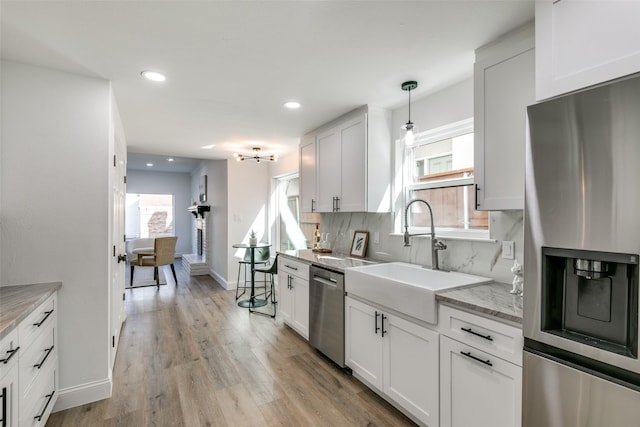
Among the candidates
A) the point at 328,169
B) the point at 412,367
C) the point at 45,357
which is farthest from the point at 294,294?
the point at 45,357

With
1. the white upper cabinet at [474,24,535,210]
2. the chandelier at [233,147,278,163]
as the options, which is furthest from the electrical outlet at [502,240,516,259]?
the chandelier at [233,147,278,163]

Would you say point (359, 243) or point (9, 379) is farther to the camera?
point (359, 243)

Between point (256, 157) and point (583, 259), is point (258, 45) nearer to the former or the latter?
point (583, 259)

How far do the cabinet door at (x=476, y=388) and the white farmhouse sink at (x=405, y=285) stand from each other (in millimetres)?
217

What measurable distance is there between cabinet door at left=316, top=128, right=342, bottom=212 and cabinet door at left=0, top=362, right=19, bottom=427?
259 centimetres

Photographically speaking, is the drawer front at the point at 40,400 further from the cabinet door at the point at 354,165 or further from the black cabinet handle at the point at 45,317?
the cabinet door at the point at 354,165

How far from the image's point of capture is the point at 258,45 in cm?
186

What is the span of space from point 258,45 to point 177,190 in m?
8.31

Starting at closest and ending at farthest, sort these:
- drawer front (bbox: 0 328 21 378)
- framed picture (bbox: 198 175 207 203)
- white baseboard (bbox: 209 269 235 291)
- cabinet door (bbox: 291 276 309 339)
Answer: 1. drawer front (bbox: 0 328 21 378)
2. cabinet door (bbox: 291 276 309 339)
3. white baseboard (bbox: 209 269 235 291)
4. framed picture (bbox: 198 175 207 203)

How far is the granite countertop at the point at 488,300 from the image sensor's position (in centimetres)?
145

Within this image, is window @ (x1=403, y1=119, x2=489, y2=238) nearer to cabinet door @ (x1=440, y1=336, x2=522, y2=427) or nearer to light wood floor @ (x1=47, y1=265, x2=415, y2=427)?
cabinet door @ (x1=440, y1=336, x2=522, y2=427)

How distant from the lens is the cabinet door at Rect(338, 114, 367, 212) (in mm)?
2920

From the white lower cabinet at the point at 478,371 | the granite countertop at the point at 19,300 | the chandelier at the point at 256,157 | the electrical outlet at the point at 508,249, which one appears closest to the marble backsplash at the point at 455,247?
the electrical outlet at the point at 508,249

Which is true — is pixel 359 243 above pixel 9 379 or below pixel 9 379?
above
